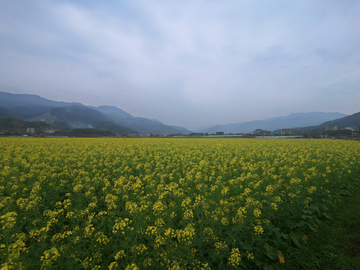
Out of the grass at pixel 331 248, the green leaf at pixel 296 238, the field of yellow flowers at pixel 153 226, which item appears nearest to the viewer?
the field of yellow flowers at pixel 153 226

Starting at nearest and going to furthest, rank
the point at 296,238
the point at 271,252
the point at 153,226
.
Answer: the point at 153,226 → the point at 271,252 → the point at 296,238

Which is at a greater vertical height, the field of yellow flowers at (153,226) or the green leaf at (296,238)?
the field of yellow flowers at (153,226)

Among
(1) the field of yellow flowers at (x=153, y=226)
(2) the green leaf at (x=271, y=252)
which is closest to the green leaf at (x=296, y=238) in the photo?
(1) the field of yellow flowers at (x=153, y=226)

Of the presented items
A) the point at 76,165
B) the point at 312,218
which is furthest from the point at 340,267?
the point at 76,165

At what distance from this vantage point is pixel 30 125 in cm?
7944

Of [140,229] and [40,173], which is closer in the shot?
[140,229]

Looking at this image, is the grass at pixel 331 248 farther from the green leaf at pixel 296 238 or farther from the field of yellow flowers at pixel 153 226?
the field of yellow flowers at pixel 153 226

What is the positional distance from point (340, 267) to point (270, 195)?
2213 mm

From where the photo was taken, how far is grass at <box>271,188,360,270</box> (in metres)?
4.11

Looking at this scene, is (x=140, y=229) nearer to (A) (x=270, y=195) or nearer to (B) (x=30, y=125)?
(A) (x=270, y=195)

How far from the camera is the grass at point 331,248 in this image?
411 centimetres

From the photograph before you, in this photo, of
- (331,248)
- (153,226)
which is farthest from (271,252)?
(153,226)

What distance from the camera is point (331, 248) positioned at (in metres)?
4.61

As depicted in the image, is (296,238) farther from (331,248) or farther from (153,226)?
(153,226)
